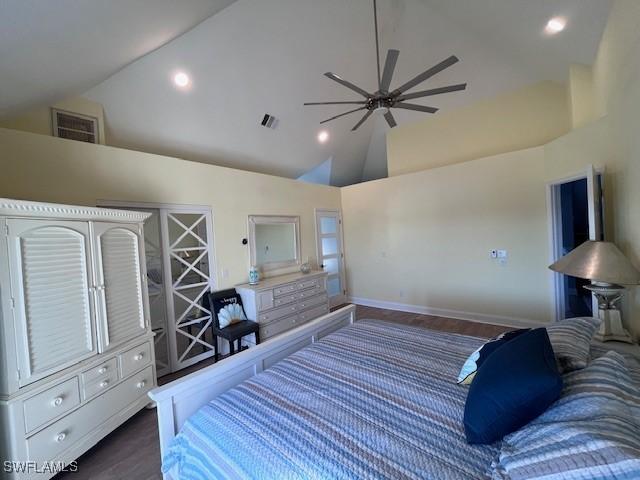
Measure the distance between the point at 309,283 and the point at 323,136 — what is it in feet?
8.30

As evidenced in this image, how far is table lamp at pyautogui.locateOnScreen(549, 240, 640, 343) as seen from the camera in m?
1.70

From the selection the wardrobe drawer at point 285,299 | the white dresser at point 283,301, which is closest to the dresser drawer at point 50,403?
the white dresser at point 283,301

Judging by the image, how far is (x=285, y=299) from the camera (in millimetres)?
3824

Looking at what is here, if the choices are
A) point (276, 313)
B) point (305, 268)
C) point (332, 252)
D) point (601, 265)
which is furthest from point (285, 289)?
point (601, 265)

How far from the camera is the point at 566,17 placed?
2.29m

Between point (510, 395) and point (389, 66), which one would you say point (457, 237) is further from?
point (510, 395)

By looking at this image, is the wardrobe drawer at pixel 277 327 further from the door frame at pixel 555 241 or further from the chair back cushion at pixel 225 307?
the door frame at pixel 555 241

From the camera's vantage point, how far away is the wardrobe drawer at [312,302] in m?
4.11

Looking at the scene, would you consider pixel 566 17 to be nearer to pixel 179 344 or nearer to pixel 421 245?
pixel 421 245

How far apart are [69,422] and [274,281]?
2.42 meters

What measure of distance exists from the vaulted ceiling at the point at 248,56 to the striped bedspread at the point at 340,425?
2279 millimetres

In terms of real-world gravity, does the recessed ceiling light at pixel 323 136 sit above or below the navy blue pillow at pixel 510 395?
above

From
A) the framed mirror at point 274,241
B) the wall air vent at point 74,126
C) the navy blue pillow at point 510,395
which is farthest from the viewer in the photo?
the framed mirror at point 274,241

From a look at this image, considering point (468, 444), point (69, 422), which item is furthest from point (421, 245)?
point (69, 422)
